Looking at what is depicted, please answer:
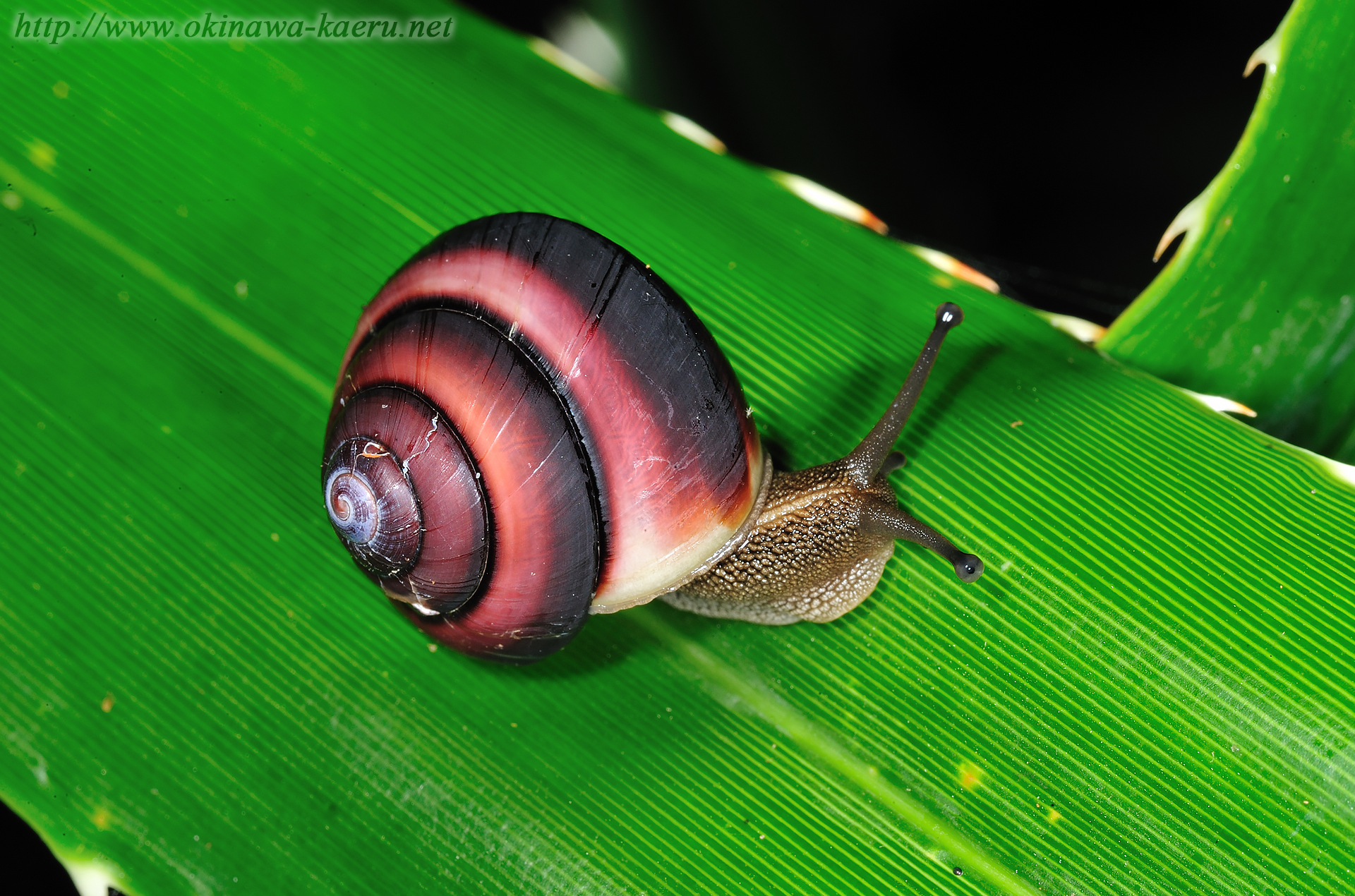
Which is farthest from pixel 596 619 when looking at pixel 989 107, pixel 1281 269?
pixel 989 107

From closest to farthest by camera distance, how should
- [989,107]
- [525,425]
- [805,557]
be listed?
1. [525,425]
2. [805,557]
3. [989,107]

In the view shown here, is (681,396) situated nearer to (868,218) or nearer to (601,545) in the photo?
(601,545)

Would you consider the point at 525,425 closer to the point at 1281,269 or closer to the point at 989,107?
the point at 1281,269

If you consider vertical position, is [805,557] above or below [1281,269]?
below

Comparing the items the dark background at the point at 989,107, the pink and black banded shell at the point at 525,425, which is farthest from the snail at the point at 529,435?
the dark background at the point at 989,107

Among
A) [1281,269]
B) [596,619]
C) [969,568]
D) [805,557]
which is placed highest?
[1281,269]

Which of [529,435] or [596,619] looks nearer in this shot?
[529,435]
